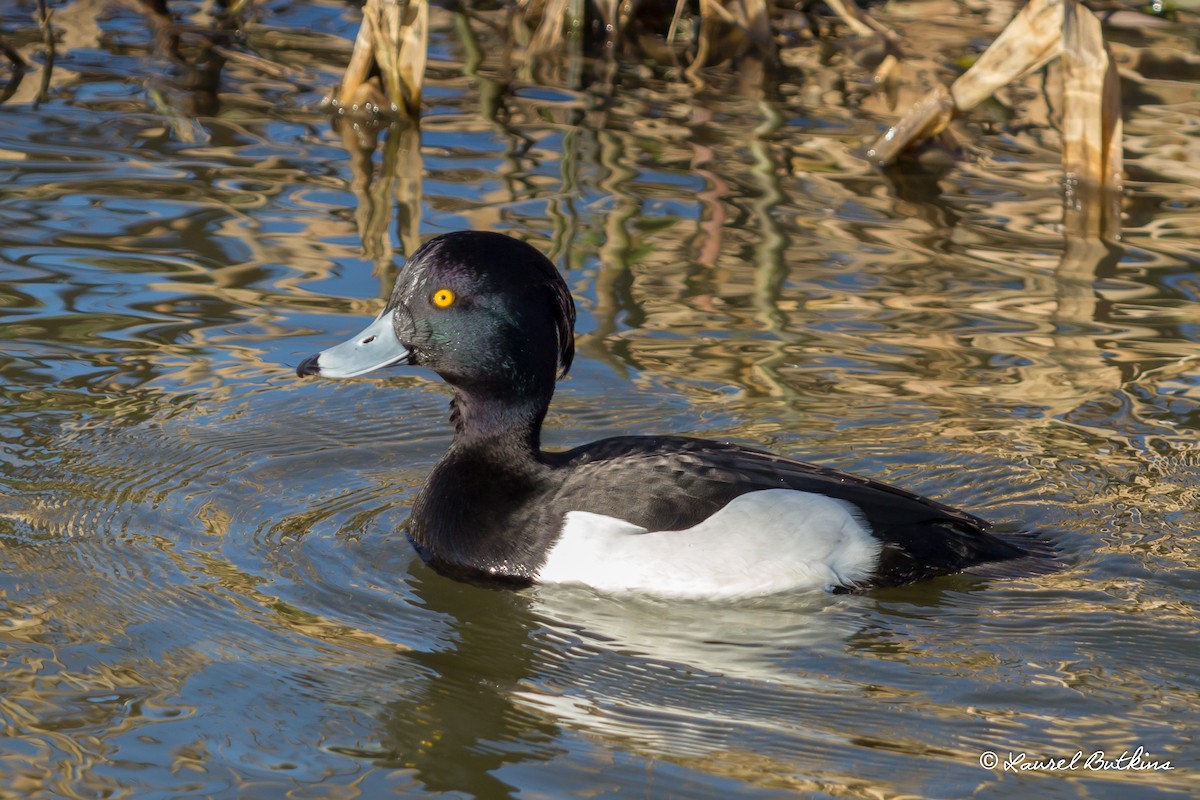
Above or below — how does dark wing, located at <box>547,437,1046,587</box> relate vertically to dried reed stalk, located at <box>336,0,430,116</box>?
below

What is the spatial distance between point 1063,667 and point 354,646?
6.92ft

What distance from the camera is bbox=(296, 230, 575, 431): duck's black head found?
17.9 ft

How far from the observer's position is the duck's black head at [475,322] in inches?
214

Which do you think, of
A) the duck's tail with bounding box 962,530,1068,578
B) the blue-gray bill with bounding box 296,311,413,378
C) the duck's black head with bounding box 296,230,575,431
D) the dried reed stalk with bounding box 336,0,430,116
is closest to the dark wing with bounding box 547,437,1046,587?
the duck's tail with bounding box 962,530,1068,578

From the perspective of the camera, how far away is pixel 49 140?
937 centimetres

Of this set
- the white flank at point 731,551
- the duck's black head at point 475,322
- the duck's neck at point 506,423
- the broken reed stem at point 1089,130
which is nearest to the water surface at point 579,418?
the white flank at point 731,551

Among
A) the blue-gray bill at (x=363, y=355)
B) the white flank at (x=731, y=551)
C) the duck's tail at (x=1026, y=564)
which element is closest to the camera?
the white flank at (x=731, y=551)

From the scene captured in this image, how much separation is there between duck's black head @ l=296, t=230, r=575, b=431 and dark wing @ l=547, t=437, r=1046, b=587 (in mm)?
414

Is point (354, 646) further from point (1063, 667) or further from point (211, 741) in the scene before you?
point (1063, 667)

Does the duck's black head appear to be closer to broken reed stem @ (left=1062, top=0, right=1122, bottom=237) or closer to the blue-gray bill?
the blue-gray bill

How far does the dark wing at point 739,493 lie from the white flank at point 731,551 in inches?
1.6

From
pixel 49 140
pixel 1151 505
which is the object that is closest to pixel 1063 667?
pixel 1151 505

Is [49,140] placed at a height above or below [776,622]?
above

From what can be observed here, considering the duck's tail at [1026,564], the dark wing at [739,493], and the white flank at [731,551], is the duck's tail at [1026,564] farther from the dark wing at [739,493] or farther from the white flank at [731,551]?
the white flank at [731,551]
